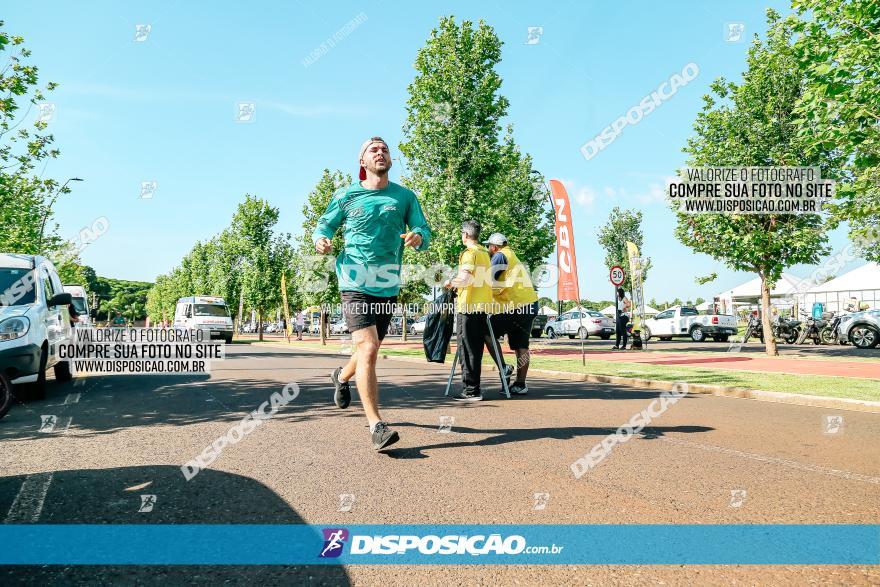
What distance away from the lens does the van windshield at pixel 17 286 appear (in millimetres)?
7855

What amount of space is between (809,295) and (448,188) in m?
31.5

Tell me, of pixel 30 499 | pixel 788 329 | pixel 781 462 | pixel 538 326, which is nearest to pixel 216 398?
pixel 30 499

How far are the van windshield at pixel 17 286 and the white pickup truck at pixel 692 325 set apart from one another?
25687mm

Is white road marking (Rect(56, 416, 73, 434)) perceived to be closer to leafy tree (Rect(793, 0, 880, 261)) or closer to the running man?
the running man

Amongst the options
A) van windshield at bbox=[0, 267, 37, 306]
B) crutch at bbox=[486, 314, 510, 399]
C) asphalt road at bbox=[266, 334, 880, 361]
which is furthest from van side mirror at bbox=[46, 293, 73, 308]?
asphalt road at bbox=[266, 334, 880, 361]

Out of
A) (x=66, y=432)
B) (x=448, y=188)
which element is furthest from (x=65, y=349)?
(x=448, y=188)

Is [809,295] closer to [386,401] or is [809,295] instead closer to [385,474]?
[386,401]

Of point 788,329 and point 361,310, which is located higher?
point 361,310

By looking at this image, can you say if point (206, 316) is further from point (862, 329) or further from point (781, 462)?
point (862, 329)

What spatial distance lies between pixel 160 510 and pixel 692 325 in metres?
31.1

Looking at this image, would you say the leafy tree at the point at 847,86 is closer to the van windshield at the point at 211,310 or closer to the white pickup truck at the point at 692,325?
the white pickup truck at the point at 692,325

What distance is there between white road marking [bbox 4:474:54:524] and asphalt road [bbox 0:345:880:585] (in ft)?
0.06

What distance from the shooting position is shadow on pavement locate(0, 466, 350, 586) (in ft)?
7.31

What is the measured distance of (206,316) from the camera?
100ft
